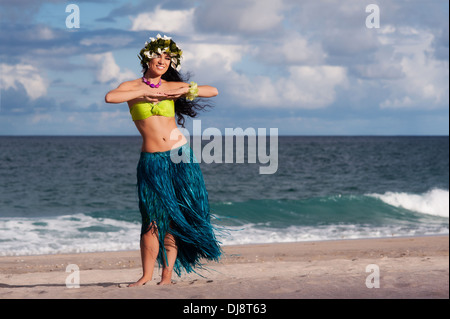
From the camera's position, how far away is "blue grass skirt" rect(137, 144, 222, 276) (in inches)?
187

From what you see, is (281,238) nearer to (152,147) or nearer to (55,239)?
(55,239)

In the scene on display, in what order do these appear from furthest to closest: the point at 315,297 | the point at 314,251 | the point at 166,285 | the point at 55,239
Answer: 1. the point at 55,239
2. the point at 314,251
3. the point at 166,285
4. the point at 315,297

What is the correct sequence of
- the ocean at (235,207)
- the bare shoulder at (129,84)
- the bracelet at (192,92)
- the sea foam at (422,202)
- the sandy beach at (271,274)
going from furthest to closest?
the sea foam at (422,202) < the ocean at (235,207) < the bracelet at (192,92) < the bare shoulder at (129,84) < the sandy beach at (271,274)

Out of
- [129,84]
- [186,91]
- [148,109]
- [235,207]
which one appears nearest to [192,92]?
[186,91]

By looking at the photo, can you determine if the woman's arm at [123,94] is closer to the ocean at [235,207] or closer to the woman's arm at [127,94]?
the woman's arm at [127,94]

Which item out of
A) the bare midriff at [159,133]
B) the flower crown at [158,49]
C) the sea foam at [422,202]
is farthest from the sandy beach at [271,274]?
the sea foam at [422,202]

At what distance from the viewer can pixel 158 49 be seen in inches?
188

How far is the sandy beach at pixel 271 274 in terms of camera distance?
4371 millimetres

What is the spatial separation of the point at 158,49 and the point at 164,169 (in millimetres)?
1018

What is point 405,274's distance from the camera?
203 inches

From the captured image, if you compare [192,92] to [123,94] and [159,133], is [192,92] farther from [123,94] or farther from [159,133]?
[123,94]

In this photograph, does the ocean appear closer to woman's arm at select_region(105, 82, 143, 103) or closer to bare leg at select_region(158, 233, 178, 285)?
bare leg at select_region(158, 233, 178, 285)
